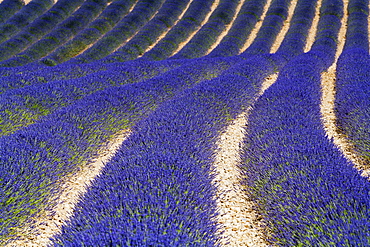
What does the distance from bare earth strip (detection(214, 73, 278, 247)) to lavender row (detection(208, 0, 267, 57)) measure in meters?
10.1

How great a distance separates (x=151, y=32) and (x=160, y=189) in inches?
645

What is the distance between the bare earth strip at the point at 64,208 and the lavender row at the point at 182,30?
34.1ft

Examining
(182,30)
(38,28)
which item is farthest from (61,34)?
(182,30)

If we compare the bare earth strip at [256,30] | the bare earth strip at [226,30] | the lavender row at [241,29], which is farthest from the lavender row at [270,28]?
the bare earth strip at [226,30]

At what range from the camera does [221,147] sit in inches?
193

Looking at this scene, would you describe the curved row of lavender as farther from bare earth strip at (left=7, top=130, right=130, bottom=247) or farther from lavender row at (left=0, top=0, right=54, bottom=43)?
lavender row at (left=0, top=0, right=54, bottom=43)

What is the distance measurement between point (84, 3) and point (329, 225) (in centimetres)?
2303

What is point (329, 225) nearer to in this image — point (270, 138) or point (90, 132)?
point (270, 138)

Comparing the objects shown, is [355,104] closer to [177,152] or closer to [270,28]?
[177,152]

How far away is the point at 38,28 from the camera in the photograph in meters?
18.2

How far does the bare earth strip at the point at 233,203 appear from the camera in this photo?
3.13 meters

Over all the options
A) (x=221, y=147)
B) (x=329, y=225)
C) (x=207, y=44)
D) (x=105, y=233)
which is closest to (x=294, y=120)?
(x=221, y=147)

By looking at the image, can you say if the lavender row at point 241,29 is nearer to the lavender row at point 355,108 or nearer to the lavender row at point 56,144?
the lavender row at point 355,108

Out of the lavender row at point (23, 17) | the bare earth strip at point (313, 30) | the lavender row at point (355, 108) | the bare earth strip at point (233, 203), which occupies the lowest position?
the bare earth strip at point (313, 30)
